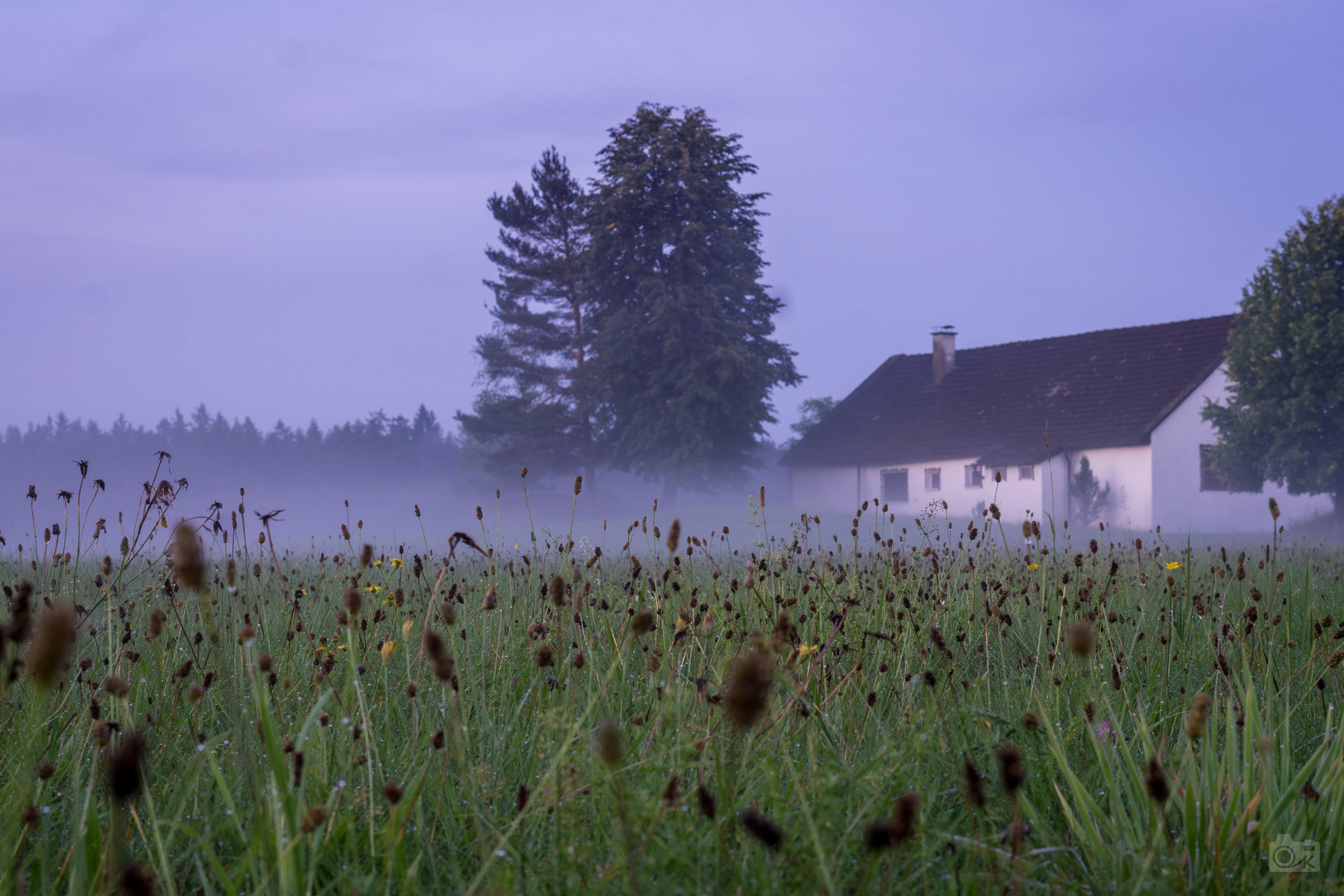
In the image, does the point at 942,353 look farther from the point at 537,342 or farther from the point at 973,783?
the point at 973,783

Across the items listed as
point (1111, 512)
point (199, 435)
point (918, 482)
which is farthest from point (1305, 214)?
point (199, 435)

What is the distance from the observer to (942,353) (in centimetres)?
3744

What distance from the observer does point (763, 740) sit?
81.9 inches

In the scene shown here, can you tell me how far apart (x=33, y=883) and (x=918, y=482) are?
34.6 meters

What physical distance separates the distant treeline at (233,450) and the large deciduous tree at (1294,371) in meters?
49.0

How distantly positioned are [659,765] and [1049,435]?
31.8 metres

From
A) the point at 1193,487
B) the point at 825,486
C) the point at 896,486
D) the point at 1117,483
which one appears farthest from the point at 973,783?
the point at 825,486

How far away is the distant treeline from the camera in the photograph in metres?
67.5

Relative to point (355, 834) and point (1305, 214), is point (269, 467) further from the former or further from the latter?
point (355, 834)

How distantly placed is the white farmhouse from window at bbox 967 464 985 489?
0.14ft

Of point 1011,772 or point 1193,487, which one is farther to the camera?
point 1193,487

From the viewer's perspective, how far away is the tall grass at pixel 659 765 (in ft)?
4.66

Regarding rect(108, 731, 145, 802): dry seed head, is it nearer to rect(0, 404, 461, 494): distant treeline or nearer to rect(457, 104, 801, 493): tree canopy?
rect(457, 104, 801, 493): tree canopy


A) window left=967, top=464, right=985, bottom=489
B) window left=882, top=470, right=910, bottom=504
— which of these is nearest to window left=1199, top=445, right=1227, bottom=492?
window left=967, top=464, right=985, bottom=489
